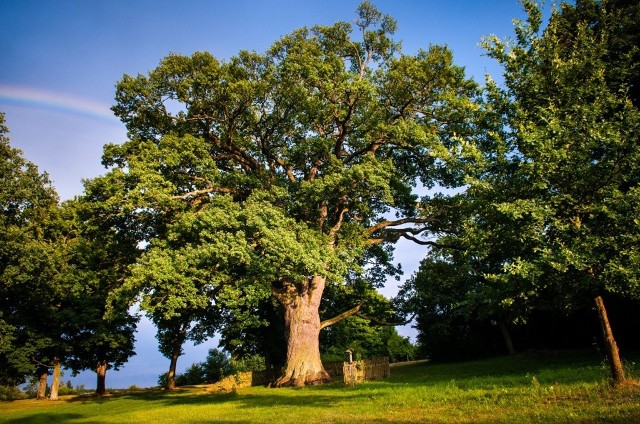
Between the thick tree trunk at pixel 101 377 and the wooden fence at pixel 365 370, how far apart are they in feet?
96.0

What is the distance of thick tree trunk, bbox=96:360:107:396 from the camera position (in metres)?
40.7

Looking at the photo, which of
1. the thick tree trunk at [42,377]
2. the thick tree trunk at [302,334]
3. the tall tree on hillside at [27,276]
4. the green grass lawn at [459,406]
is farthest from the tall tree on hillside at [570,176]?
the thick tree trunk at [42,377]

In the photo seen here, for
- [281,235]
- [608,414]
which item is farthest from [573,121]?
[281,235]

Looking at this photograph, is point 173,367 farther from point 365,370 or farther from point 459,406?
point 459,406

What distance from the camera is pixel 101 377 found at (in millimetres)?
41219

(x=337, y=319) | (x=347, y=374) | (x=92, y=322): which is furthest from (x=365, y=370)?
(x=92, y=322)

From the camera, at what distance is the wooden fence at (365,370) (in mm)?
22078

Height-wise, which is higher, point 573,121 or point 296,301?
point 573,121

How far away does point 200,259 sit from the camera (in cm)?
2019

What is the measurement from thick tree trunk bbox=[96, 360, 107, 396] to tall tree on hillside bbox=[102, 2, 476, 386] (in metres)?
24.2

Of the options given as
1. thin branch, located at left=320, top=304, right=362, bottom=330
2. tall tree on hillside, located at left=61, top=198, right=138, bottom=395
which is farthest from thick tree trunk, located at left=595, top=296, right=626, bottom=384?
tall tree on hillside, located at left=61, top=198, right=138, bottom=395

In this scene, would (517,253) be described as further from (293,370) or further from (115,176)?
(115,176)

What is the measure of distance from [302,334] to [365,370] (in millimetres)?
4211

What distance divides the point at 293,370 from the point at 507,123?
58.8 ft
